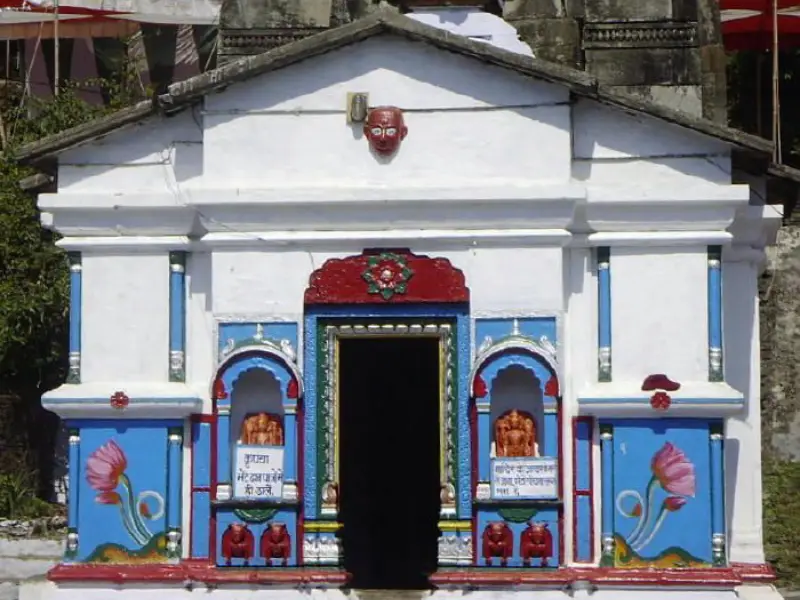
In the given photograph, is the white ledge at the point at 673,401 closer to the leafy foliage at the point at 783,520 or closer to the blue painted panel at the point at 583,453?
the blue painted panel at the point at 583,453

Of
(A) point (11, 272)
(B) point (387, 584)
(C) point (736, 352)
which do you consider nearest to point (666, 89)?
(C) point (736, 352)

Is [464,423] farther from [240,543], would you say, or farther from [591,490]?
[240,543]

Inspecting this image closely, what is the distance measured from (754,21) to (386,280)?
1345 cm

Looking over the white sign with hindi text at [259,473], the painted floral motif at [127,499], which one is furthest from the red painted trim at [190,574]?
the white sign with hindi text at [259,473]

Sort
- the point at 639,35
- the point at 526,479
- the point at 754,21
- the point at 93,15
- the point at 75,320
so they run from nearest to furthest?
the point at 526,479
the point at 75,320
the point at 639,35
the point at 754,21
the point at 93,15

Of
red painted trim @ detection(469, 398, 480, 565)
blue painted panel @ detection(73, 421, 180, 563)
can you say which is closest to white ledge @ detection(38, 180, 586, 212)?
red painted trim @ detection(469, 398, 480, 565)

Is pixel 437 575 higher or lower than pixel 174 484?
lower

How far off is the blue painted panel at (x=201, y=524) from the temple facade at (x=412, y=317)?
0.8 inches

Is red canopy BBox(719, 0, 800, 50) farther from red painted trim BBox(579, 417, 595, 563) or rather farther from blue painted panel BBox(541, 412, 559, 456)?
blue painted panel BBox(541, 412, 559, 456)

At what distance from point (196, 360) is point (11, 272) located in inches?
341

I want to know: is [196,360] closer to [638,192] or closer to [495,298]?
[495,298]

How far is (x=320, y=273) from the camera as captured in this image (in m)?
15.0

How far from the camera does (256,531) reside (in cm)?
1495

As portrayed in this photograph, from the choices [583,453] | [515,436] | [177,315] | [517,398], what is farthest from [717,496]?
[177,315]
